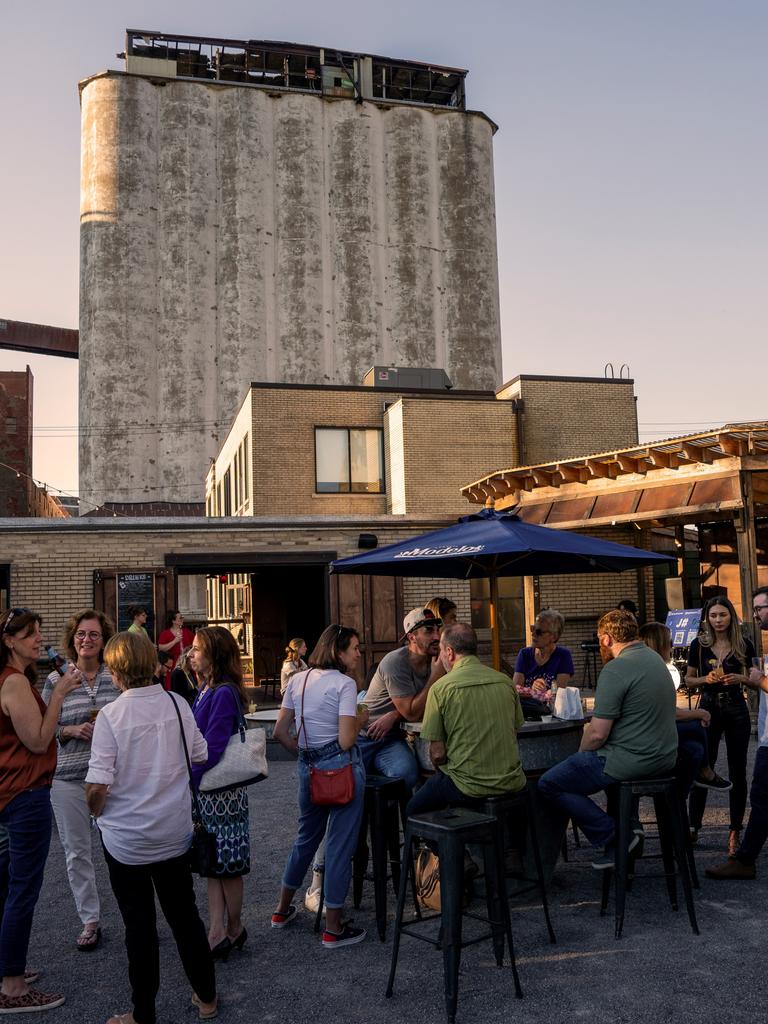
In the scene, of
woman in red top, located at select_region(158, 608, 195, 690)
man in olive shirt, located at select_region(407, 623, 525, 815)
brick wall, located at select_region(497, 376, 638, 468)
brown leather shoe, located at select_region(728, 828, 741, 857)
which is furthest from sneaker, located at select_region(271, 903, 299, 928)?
brick wall, located at select_region(497, 376, 638, 468)

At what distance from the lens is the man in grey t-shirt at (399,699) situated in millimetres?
6289

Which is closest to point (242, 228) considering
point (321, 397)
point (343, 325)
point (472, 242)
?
point (343, 325)

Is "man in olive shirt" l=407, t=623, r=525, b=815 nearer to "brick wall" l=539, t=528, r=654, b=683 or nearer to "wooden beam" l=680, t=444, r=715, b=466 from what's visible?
"wooden beam" l=680, t=444, r=715, b=466

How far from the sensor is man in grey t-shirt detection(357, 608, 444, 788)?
6.29 m

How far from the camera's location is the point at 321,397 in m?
25.2

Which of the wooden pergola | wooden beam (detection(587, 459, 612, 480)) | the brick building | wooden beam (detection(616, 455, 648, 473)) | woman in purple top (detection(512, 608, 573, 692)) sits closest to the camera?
woman in purple top (detection(512, 608, 573, 692))

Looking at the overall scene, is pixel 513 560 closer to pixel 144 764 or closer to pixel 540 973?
pixel 540 973

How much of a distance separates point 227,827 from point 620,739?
251 centimetres

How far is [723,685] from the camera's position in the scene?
7.23 meters

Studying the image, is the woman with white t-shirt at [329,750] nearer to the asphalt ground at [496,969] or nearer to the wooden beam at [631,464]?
the asphalt ground at [496,969]

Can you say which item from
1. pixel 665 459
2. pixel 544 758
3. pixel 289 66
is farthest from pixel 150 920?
pixel 289 66

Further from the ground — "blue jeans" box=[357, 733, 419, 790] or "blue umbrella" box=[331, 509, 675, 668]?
"blue umbrella" box=[331, 509, 675, 668]

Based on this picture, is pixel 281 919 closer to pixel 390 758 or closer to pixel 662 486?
pixel 390 758

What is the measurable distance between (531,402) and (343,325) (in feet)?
78.0
